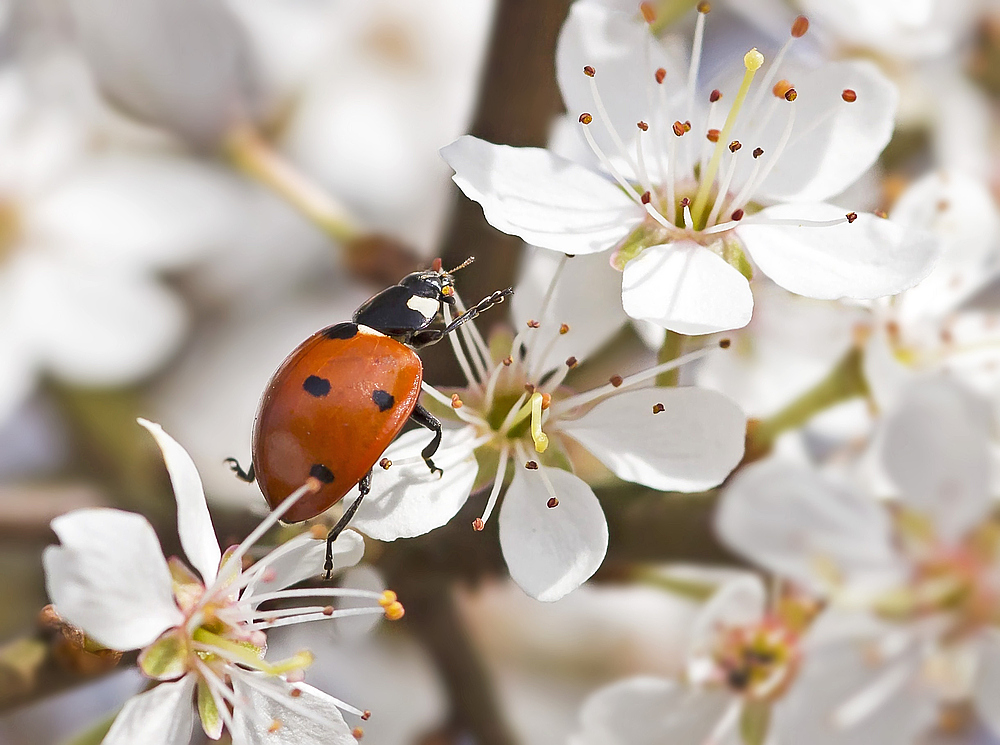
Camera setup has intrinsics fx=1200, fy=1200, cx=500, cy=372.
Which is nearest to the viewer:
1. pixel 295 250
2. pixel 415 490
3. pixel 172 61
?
pixel 415 490

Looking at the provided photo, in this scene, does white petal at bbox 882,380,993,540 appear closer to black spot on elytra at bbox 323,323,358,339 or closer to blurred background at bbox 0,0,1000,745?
blurred background at bbox 0,0,1000,745

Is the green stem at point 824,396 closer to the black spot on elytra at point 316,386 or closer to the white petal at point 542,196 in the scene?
the white petal at point 542,196

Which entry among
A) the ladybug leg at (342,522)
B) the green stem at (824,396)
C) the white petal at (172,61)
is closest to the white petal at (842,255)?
the green stem at (824,396)

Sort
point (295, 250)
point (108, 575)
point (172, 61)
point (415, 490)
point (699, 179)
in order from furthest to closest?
point (295, 250)
point (172, 61)
point (699, 179)
point (415, 490)
point (108, 575)

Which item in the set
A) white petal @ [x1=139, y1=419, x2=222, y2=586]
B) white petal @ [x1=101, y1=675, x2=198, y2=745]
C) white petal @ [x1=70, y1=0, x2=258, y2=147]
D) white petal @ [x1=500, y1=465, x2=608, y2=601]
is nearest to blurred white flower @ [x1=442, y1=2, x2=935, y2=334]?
white petal @ [x1=500, y1=465, x2=608, y2=601]

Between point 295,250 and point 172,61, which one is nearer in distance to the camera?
point 172,61

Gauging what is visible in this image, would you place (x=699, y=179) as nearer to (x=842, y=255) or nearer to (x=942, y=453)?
(x=842, y=255)

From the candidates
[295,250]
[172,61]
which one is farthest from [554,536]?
[295,250]
